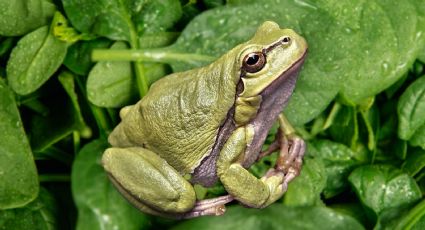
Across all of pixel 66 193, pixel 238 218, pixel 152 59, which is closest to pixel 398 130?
pixel 238 218

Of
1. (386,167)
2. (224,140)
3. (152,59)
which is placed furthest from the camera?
(386,167)

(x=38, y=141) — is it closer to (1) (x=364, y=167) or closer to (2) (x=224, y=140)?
(2) (x=224, y=140)

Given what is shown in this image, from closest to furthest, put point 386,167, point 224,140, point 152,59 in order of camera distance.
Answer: point 224,140, point 152,59, point 386,167

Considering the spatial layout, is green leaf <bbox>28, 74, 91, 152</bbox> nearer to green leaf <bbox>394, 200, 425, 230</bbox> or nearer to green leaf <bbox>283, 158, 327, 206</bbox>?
green leaf <bbox>283, 158, 327, 206</bbox>

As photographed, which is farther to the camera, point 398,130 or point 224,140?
point 398,130

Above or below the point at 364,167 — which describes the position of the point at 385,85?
above

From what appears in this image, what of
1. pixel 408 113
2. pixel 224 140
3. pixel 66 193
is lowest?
pixel 66 193

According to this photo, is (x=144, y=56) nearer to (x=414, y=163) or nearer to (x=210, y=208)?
(x=210, y=208)
